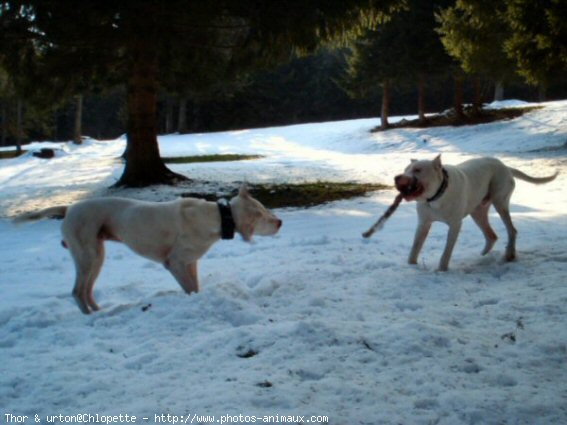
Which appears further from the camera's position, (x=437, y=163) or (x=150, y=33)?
(x=150, y=33)

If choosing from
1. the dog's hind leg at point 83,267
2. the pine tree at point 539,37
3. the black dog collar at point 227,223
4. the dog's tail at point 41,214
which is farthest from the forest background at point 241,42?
the dog's hind leg at point 83,267

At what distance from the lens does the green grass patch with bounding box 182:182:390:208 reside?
12312 millimetres

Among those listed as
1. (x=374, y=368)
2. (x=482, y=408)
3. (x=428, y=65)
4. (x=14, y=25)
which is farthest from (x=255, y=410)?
(x=428, y=65)

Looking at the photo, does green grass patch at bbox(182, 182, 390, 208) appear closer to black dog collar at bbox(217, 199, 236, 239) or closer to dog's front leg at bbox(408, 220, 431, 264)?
dog's front leg at bbox(408, 220, 431, 264)

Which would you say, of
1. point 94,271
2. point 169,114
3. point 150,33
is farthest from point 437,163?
point 169,114

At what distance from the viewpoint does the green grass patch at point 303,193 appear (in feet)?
40.4

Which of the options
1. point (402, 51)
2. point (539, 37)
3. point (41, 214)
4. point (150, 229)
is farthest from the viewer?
point (402, 51)

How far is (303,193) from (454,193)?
7650 mm

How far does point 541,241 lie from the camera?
7.09 m

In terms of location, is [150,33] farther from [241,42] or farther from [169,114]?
[169,114]

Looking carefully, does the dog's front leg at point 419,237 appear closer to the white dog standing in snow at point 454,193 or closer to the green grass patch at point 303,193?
the white dog standing in snow at point 454,193

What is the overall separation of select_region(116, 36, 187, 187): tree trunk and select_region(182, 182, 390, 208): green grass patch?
2202mm

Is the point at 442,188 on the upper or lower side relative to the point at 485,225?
upper

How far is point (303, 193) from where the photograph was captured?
44.2 ft
